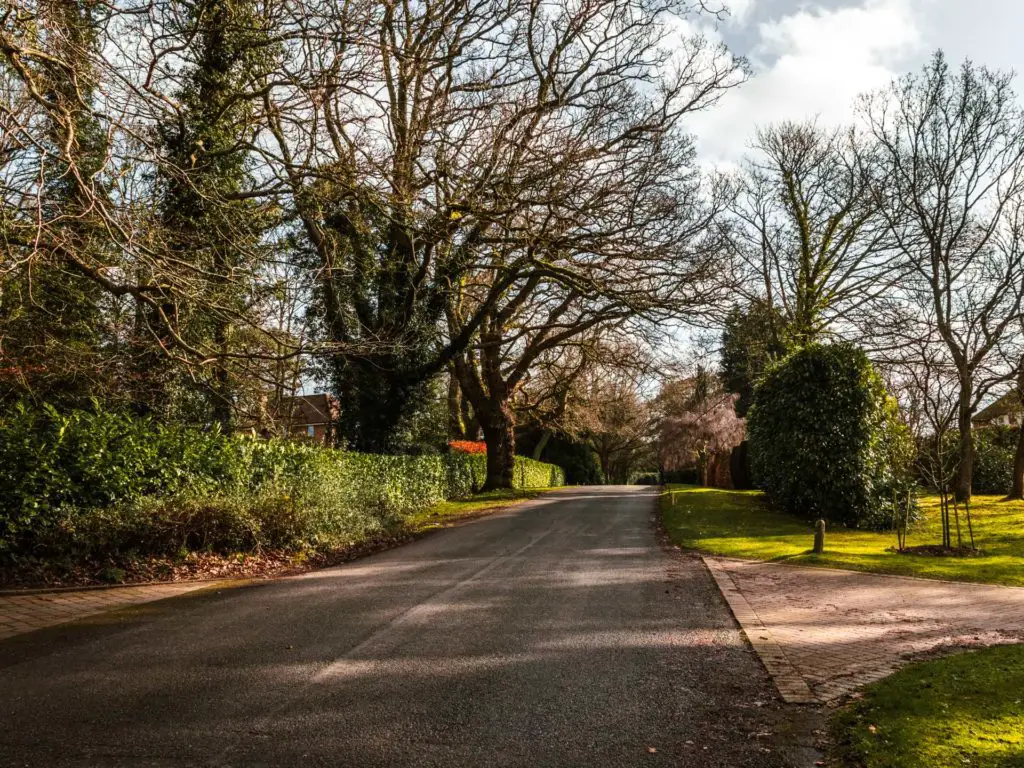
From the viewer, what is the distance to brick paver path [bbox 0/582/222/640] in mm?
7156

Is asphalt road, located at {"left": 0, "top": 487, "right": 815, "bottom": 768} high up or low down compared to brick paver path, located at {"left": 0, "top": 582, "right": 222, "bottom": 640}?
up

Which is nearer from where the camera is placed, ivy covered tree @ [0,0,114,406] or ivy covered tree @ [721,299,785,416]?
ivy covered tree @ [0,0,114,406]

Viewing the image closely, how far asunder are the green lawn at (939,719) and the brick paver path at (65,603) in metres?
7.15

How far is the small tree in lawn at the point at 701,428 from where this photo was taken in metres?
44.3

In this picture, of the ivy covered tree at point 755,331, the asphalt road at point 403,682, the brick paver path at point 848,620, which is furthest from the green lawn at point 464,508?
the ivy covered tree at point 755,331

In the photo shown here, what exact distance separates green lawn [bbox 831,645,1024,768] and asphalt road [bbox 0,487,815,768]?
0.36m

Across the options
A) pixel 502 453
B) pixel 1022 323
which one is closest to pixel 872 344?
pixel 1022 323

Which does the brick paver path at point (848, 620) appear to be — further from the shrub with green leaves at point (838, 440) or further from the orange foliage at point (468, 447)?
the orange foliage at point (468, 447)

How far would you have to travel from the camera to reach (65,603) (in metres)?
8.08

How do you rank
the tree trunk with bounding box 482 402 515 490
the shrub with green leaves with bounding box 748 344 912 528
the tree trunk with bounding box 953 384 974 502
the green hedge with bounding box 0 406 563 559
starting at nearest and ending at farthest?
the green hedge with bounding box 0 406 563 559 → the shrub with green leaves with bounding box 748 344 912 528 → the tree trunk with bounding box 953 384 974 502 → the tree trunk with bounding box 482 402 515 490

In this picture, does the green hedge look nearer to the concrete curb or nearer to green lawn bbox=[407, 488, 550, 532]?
green lawn bbox=[407, 488, 550, 532]

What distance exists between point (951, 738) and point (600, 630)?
3425mm

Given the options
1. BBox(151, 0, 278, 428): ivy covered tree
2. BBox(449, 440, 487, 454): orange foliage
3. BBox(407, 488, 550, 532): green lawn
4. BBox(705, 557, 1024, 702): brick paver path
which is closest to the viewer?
BBox(705, 557, 1024, 702): brick paver path

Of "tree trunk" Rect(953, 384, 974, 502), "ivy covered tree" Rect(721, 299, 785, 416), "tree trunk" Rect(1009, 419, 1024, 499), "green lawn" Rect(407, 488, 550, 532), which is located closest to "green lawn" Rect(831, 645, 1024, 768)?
"green lawn" Rect(407, 488, 550, 532)
